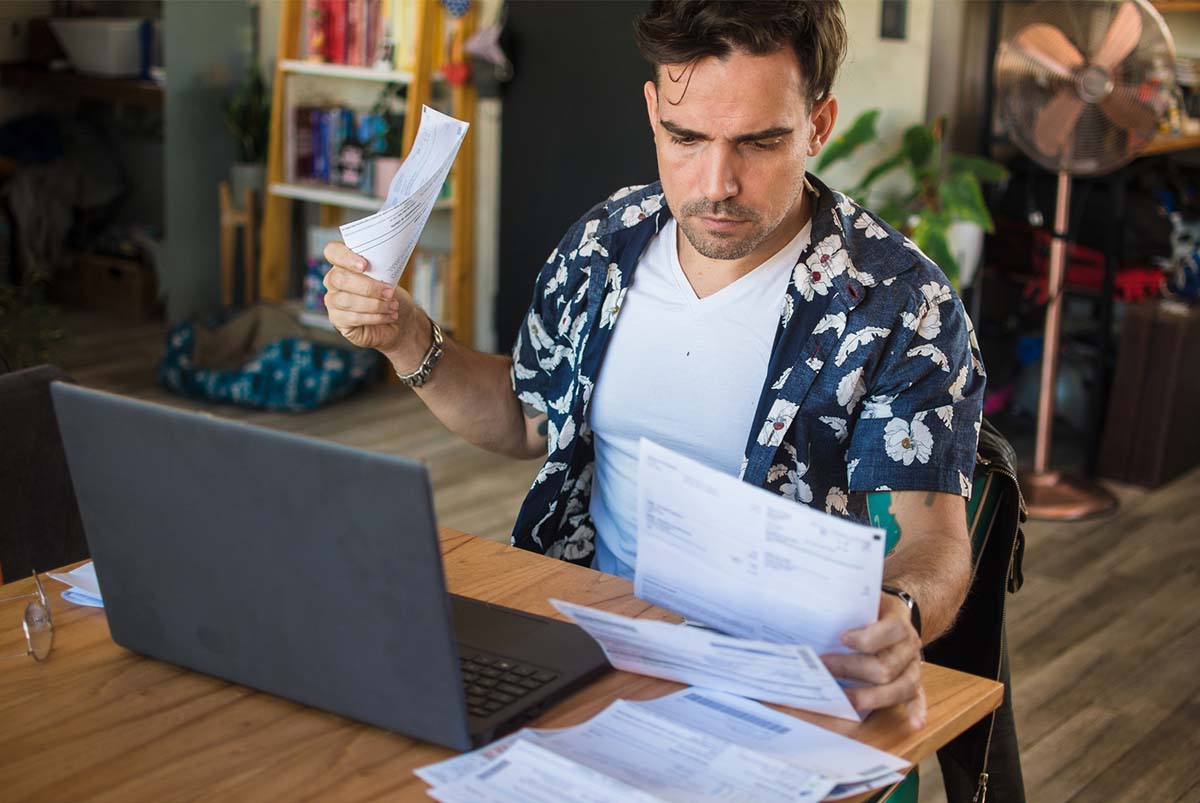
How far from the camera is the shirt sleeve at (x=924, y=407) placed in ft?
5.11

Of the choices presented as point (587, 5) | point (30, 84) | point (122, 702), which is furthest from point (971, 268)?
point (30, 84)

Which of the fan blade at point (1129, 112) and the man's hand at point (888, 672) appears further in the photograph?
the fan blade at point (1129, 112)

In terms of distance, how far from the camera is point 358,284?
1562 mm

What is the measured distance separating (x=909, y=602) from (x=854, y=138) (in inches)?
114

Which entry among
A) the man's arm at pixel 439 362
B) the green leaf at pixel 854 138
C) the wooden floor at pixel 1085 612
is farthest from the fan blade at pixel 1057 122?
the man's arm at pixel 439 362

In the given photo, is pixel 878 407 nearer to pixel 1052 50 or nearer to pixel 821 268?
pixel 821 268

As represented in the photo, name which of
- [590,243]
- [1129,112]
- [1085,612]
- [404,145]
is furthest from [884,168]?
[590,243]

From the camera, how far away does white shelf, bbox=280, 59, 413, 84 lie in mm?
4879

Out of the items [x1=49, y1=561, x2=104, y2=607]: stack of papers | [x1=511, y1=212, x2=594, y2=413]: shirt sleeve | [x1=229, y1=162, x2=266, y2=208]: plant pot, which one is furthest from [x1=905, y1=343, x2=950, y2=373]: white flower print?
[x1=229, y1=162, x2=266, y2=208]: plant pot

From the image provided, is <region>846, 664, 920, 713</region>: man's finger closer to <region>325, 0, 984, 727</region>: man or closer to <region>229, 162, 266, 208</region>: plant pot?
<region>325, 0, 984, 727</region>: man

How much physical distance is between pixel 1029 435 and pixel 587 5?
2.04 m

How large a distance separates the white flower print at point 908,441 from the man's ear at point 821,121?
34cm

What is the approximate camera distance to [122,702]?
1.21m

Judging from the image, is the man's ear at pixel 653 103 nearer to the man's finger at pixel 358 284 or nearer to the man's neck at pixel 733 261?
the man's neck at pixel 733 261
